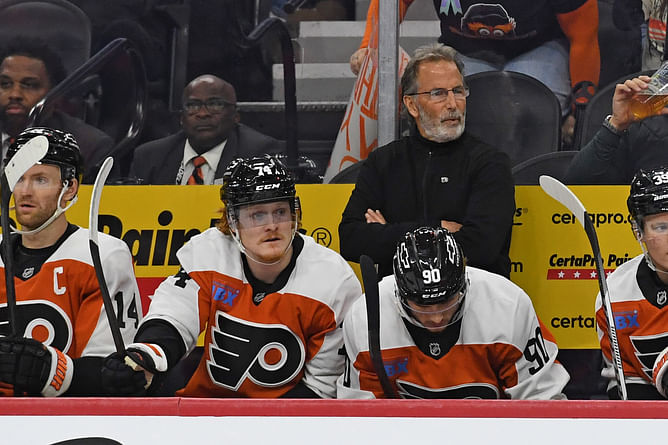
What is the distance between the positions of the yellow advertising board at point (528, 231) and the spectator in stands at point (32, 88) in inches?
7.2

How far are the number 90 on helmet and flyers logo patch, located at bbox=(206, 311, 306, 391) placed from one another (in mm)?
397

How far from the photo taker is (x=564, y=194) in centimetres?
253

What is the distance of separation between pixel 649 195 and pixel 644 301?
321mm

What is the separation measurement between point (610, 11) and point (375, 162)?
1.11 metres

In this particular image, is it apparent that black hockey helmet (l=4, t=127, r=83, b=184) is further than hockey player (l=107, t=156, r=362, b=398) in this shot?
Yes

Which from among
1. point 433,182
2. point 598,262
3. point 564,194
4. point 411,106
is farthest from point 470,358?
point 411,106

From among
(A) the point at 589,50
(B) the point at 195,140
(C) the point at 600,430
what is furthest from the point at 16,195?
(A) the point at 589,50

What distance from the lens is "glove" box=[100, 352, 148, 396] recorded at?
2.24 m

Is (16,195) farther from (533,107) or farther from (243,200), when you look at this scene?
(533,107)

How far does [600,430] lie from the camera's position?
1.69 meters

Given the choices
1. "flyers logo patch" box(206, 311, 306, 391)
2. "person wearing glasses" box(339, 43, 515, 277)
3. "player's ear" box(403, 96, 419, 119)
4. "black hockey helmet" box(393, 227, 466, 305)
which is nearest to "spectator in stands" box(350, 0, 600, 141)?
"person wearing glasses" box(339, 43, 515, 277)

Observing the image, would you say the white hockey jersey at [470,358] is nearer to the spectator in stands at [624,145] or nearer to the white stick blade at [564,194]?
the white stick blade at [564,194]

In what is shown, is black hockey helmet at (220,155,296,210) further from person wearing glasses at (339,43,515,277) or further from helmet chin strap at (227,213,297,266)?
person wearing glasses at (339,43,515,277)

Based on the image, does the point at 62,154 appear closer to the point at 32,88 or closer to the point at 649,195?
the point at 32,88
